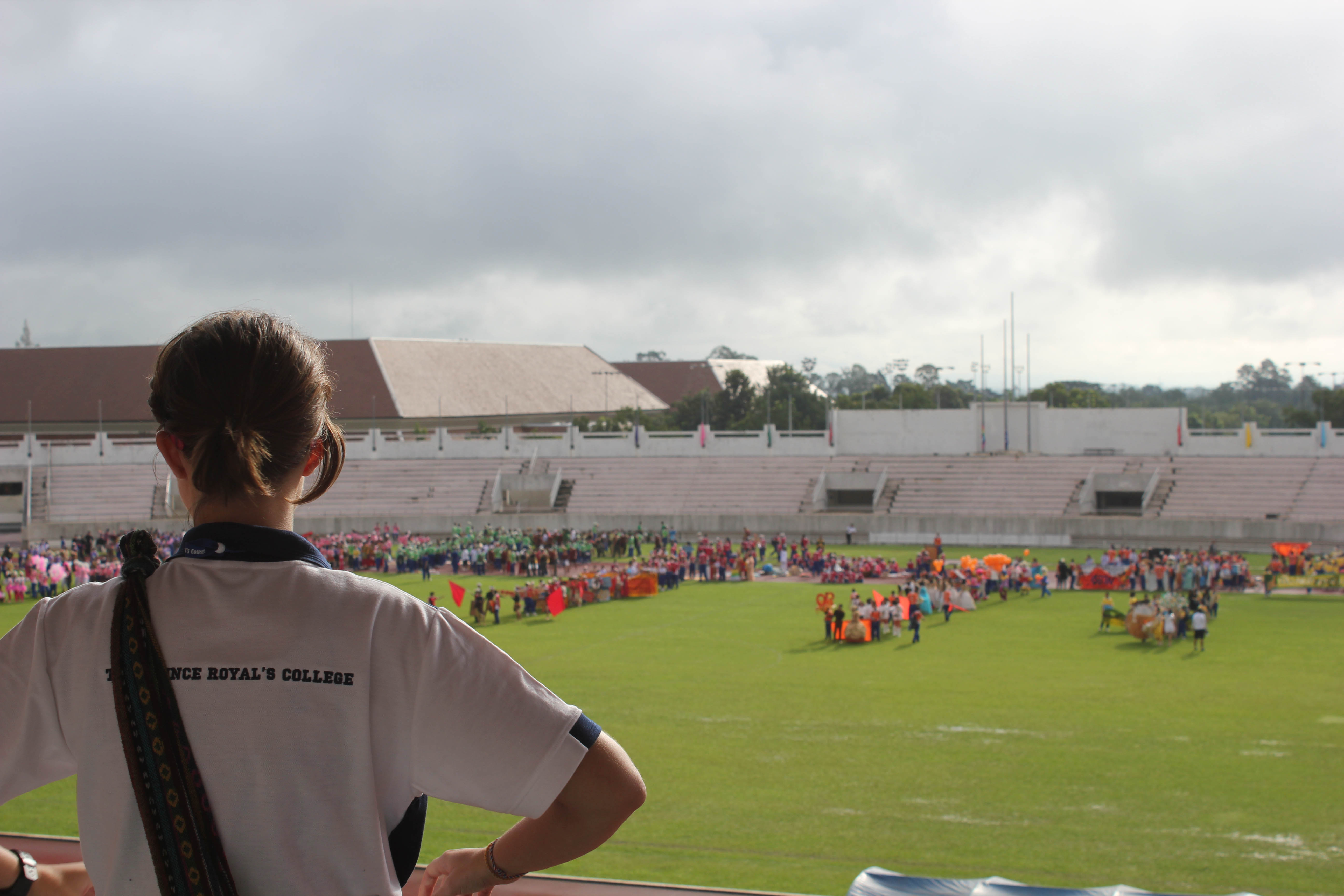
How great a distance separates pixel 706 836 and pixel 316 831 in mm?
9400

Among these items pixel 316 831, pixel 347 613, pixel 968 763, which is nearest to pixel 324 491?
pixel 347 613

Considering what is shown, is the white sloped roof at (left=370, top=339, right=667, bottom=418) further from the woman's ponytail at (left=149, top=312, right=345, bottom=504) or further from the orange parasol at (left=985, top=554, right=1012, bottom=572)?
the woman's ponytail at (left=149, top=312, right=345, bottom=504)

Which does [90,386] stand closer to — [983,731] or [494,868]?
[983,731]

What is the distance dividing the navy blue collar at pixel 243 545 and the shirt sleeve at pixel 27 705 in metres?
0.21

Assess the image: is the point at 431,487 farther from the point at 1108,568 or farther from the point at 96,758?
the point at 96,758

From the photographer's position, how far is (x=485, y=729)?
1.41 m

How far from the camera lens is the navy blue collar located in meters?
1.46

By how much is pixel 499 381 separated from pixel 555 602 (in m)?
64.5

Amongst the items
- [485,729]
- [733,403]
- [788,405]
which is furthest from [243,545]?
[733,403]

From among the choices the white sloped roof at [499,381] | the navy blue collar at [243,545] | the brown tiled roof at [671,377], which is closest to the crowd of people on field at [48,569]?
the navy blue collar at [243,545]

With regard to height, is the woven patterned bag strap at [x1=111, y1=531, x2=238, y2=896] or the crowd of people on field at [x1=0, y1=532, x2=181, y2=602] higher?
the woven patterned bag strap at [x1=111, y1=531, x2=238, y2=896]

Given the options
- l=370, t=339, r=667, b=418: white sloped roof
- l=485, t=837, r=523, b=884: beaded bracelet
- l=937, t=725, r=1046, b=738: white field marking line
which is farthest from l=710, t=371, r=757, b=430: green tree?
l=485, t=837, r=523, b=884: beaded bracelet

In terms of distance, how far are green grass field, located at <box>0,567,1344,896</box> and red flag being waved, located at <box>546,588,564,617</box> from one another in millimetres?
2606

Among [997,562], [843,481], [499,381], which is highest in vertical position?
[499,381]
